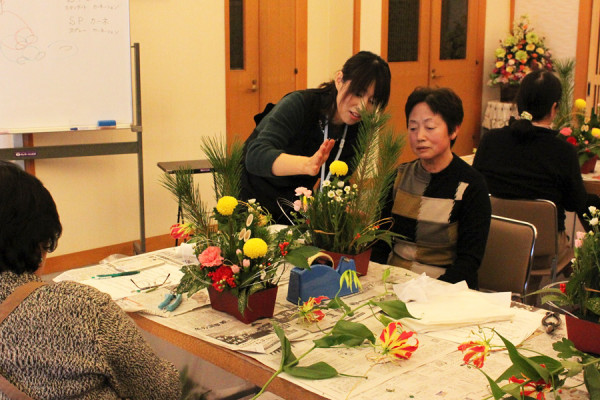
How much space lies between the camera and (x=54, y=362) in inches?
47.5

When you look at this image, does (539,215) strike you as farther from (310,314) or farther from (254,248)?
(254,248)

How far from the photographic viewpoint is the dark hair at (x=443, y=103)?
2186 mm

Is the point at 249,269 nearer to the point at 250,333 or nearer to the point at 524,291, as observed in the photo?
the point at 250,333

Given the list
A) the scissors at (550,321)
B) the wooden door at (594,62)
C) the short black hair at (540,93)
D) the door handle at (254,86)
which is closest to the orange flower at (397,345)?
the scissors at (550,321)

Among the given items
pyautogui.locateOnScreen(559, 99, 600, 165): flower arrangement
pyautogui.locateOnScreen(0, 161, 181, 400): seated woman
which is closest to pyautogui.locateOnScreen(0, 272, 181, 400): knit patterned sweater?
pyautogui.locateOnScreen(0, 161, 181, 400): seated woman

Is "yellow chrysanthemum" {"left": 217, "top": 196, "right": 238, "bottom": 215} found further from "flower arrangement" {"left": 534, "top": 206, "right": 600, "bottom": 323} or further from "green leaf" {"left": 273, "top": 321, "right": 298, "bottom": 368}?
"flower arrangement" {"left": 534, "top": 206, "right": 600, "bottom": 323}

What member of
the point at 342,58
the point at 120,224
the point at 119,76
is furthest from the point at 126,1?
the point at 342,58

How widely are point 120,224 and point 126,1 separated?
1.49 metres

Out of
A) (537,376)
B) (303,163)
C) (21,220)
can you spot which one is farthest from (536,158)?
(21,220)

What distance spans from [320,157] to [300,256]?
1.52ft

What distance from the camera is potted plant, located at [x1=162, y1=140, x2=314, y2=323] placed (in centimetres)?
151

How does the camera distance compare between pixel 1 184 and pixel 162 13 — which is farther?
pixel 162 13

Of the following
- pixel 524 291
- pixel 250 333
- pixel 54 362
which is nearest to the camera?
pixel 54 362

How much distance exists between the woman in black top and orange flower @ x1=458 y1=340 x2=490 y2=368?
3.10ft
